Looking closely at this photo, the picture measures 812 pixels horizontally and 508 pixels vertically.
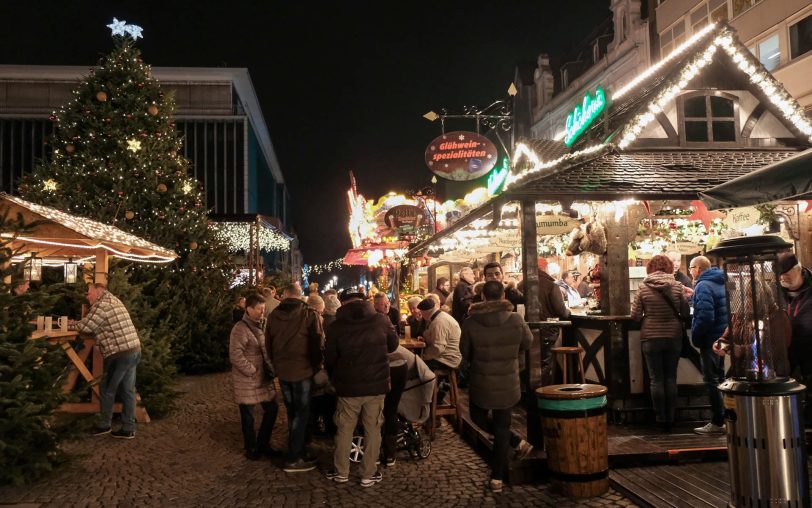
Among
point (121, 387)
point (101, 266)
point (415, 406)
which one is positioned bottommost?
point (415, 406)

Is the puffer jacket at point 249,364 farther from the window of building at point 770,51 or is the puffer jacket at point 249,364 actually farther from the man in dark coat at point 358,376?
the window of building at point 770,51

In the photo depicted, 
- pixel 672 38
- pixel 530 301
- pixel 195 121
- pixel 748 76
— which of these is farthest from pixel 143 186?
pixel 195 121

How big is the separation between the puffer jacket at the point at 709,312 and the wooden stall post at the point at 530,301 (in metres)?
1.88

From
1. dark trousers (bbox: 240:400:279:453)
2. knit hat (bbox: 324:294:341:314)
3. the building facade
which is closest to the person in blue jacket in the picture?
dark trousers (bbox: 240:400:279:453)

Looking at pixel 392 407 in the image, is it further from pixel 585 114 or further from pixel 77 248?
pixel 77 248

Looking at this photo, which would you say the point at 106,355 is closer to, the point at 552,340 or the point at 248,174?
the point at 552,340

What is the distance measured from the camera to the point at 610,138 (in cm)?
822

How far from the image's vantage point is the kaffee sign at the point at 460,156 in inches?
652

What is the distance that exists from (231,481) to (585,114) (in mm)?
6606

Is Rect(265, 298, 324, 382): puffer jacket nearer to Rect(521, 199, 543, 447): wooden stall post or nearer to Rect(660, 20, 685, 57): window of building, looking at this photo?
Rect(521, 199, 543, 447): wooden stall post

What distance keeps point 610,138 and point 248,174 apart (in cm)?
6071

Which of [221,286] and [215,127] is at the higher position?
[215,127]

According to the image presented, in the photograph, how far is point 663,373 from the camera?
755 cm

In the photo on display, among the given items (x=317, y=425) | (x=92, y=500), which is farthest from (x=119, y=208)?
(x=92, y=500)
